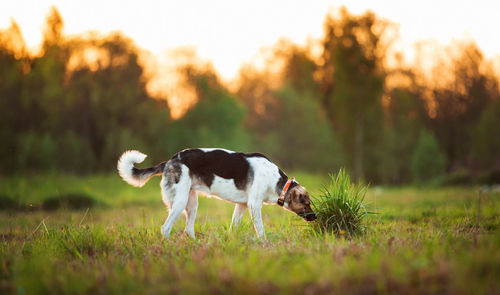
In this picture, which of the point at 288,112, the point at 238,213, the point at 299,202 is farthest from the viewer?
the point at 288,112

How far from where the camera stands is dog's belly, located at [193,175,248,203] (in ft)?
22.7

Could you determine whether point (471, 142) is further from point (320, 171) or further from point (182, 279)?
point (182, 279)

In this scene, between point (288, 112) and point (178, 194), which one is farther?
point (288, 112)

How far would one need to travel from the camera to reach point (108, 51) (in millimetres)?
25797

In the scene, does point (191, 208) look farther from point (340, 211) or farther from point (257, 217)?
point (340, 211)

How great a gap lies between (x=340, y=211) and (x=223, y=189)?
77.0 inches

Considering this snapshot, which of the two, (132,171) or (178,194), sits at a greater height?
(132,171)

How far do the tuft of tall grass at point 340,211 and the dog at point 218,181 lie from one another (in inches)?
9.7

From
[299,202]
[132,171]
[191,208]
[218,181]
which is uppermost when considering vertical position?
[132,171]

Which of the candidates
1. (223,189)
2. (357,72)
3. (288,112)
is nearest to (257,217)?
(223,189)

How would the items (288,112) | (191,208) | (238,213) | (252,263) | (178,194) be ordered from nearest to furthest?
(252,263) → (178,194) → (191,208) → (238,213) → (288,112)

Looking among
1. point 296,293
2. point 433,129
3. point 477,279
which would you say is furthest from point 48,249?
point 433,129

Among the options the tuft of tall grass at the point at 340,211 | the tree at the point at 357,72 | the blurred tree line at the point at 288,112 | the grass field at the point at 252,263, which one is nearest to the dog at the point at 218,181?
the tuft of tall grass at the point at 340,211

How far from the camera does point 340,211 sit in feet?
21.4
